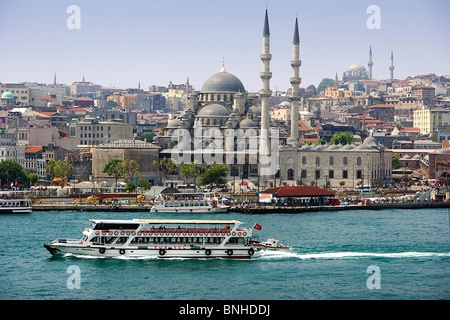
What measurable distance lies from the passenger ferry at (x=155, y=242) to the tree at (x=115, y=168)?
91.6 ft

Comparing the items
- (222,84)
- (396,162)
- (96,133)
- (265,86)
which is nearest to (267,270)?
(265,86)

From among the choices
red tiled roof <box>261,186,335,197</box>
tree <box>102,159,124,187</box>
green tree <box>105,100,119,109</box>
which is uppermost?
green tree <box>105,100,119,109</box>

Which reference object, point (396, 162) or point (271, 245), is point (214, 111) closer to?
point (396, 162)

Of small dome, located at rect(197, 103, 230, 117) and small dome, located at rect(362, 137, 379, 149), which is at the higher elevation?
small dome, located at rect(197, 103, 230, 117)

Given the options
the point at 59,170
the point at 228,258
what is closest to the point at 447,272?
the point at 228,258

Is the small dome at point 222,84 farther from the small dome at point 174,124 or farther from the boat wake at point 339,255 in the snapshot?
the boat wake at point 339,255

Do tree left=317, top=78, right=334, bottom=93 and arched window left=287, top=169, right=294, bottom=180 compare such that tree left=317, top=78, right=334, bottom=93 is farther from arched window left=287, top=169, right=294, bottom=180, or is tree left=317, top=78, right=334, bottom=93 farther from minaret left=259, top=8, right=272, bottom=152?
minaret left=259, top=8, right=272, bottom=152

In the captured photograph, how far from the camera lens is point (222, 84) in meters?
75.4

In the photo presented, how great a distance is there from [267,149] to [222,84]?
1222cm

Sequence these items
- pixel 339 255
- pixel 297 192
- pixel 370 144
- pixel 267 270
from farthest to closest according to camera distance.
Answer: pixel 370 144 < pixel 297 192 < pixel 339 255 < pixel 267 270

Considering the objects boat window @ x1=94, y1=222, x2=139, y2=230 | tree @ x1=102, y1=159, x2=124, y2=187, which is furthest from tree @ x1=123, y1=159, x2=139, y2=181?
boat window @ x1=94, y1=222, x2=139, y2=230


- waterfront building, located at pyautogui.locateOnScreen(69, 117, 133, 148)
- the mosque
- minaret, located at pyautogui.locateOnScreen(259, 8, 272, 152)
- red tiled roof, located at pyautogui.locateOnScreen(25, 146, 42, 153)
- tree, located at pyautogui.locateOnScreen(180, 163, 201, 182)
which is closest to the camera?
tree, located at pyautogui.locateOnScreen(180, 163, 201, 182)

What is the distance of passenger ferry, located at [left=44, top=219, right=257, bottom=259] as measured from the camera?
3259 centimetres

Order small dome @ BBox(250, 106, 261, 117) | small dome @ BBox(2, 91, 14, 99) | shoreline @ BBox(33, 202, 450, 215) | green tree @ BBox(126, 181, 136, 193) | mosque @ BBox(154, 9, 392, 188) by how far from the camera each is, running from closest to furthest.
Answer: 1. shoreline @ BBox(33, 202, 450, 215)
2. green tree @ BBox(126, 181, 136, 193)
3. mosque @ BBox(154, 9, 392, 188)
4. small dome @ BBox(250, 106, 261, 117)
5. small dome @ BBox(2, 91, 14, 99)
